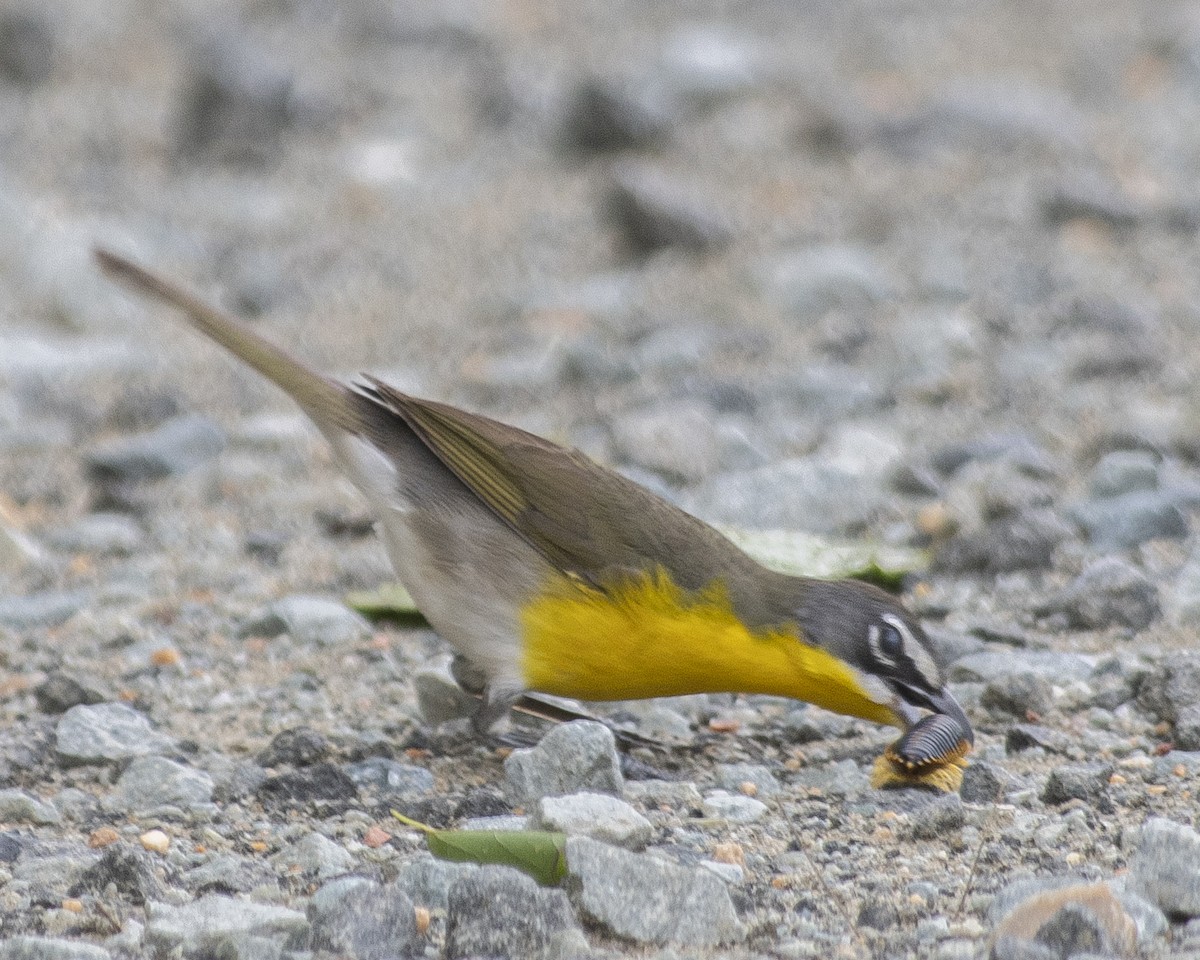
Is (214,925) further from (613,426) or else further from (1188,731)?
(613,426)

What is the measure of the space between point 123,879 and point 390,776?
107cm

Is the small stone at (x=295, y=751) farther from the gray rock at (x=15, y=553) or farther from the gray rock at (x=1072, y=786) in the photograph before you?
the gray rock at (x=15, y=553)

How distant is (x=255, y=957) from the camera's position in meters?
4.06

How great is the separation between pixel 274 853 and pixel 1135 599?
3.00 meters

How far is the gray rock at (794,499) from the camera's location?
7.50 meters

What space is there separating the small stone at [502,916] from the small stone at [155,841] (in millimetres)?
991

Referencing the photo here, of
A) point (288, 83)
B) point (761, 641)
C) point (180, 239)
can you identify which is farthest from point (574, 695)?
point (288, 83)

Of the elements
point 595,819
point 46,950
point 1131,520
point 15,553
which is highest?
point 1131,520

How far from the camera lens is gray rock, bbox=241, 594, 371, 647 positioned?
21.7 ft

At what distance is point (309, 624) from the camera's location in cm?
664

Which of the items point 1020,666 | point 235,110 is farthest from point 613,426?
point 235,110

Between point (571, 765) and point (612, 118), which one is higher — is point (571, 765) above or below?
below

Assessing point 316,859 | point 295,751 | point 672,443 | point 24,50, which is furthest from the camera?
point 24,50

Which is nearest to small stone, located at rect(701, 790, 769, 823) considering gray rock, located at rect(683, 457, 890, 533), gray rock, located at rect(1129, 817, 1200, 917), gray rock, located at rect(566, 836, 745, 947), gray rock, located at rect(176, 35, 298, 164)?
gray rock, located at rect(566, 836, 745, 947)
